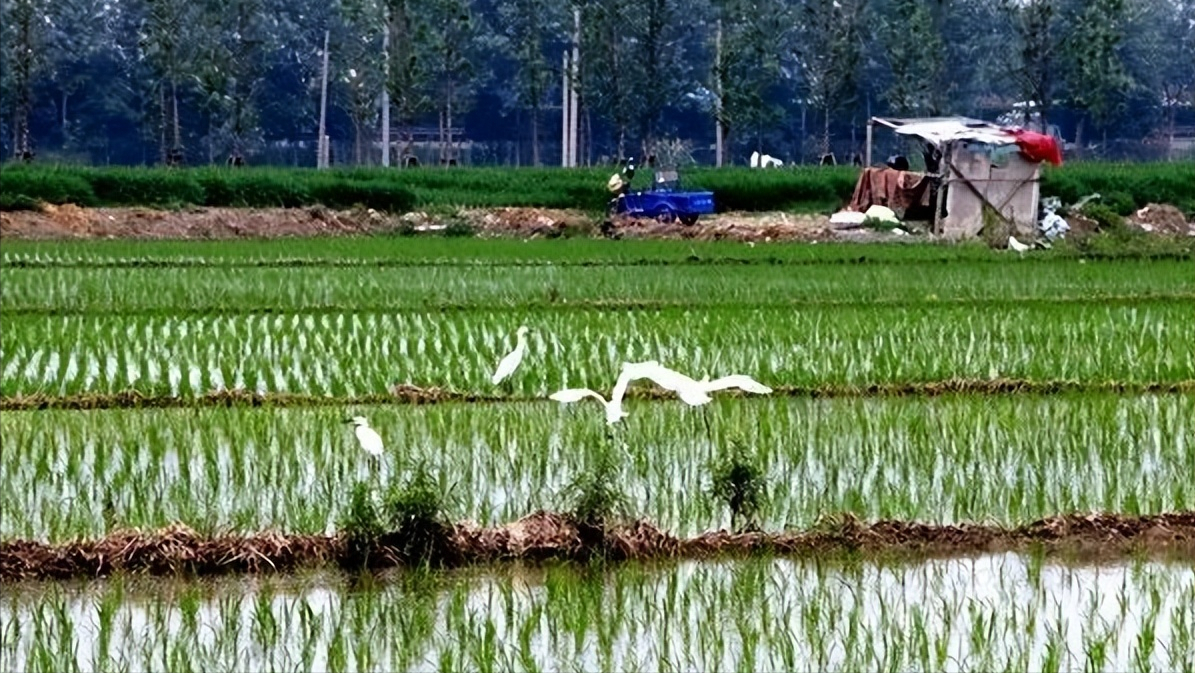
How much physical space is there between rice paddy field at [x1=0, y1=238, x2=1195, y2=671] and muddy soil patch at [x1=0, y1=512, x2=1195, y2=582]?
0.04 meters

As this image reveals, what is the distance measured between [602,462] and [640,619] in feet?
3.02

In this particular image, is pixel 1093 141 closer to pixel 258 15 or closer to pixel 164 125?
pixel 258 15

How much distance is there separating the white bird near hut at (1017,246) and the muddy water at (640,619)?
1404 cm

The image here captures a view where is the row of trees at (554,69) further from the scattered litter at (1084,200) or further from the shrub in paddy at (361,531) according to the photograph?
the shrub in paddy at (361,531)

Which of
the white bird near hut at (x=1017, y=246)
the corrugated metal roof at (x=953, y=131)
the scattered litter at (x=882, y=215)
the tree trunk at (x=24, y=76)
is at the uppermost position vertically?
→ the tree trunk at (x=24, y=76)

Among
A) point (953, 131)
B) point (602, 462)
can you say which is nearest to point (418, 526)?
point (602, 462)

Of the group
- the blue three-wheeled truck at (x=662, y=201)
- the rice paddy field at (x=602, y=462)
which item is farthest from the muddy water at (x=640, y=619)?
the blue three-wheeled truck at (x=662, y=201)

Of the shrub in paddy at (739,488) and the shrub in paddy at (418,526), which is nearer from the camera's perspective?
the shrub in paddy at (418,526)

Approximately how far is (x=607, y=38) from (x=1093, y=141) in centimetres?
1910

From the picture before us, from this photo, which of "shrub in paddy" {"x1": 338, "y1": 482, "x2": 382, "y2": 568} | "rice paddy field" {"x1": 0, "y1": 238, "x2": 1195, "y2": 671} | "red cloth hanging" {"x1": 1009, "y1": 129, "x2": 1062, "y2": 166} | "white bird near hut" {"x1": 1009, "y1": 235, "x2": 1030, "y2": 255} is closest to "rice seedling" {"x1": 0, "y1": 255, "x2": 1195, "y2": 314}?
"rice paddy field" {"x1": 0, "y1": 238, "x2": 1195, "y2": 671}

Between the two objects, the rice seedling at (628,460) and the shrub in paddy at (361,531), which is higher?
the shrub in paddy at (361,531)

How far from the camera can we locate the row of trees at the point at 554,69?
32438 millimetres

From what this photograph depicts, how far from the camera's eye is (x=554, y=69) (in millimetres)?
35094

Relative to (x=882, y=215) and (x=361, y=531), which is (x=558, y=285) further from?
(x=361, y=531)
